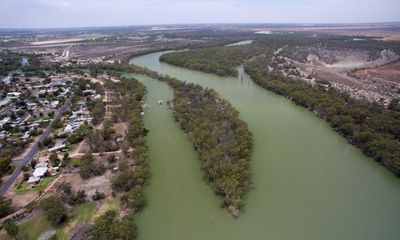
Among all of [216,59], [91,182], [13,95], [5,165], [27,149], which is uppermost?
[216,59]

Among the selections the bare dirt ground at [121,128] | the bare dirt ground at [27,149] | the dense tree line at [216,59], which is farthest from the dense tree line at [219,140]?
the dense tree line at [216,59]

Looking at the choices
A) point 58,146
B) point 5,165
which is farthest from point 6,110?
point 5,165

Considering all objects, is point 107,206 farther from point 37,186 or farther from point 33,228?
point 37,186

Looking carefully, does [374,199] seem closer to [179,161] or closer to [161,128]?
[179,161]

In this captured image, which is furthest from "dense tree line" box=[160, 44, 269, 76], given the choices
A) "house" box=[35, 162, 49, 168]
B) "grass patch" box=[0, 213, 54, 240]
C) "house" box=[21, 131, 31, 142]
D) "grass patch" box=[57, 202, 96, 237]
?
"grass patch" box=[0, 213, 54, 240]

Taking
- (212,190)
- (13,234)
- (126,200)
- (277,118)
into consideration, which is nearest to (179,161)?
(212,190)
